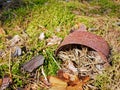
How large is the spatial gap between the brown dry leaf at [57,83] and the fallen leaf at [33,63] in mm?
169

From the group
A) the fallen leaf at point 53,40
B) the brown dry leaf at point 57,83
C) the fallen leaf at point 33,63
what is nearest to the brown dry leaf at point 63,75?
the brown dry leaf at point 57,83

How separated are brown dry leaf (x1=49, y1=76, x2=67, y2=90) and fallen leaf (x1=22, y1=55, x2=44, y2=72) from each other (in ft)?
0.55

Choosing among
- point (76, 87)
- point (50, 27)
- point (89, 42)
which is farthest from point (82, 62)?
point (50, 27)

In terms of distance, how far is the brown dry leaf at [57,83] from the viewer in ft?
7.84

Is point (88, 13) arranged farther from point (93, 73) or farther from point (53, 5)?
point (93, 73)

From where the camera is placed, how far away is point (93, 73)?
2.57m

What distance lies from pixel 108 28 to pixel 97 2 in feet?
2.58

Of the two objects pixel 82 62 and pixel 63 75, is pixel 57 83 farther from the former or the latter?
pixel 82 62

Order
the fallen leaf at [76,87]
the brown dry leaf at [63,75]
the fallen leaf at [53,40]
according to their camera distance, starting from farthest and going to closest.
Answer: the fallen leaf at [53,40]
the brown dry leaf at [63,75]
the fallen leaf at [76,87]

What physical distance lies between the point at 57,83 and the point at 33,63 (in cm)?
29

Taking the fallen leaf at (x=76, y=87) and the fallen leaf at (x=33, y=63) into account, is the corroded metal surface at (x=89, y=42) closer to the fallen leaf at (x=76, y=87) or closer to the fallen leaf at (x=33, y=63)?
the fallen leaf at (x=33, y=63)

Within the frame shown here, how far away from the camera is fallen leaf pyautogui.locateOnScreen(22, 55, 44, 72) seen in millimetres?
2529

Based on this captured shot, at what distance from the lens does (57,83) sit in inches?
95.6

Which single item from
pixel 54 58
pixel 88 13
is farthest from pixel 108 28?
pixel 54 58
